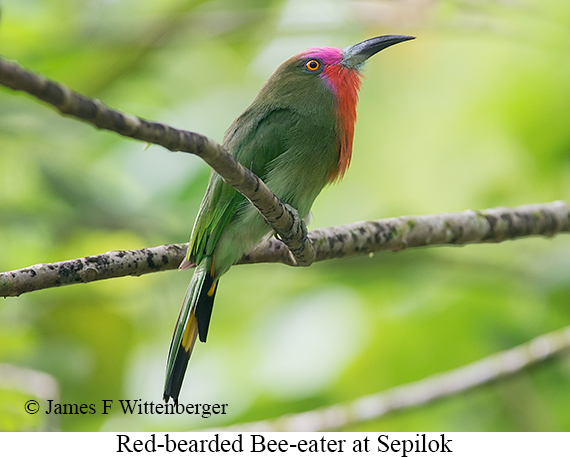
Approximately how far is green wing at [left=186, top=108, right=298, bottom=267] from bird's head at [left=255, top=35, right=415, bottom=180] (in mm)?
113

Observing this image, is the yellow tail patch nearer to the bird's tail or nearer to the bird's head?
the bird's tail

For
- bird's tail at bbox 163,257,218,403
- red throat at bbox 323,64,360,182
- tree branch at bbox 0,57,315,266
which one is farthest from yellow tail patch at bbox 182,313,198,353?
red throat at bbox 323,64,360,182

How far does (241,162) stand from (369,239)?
64 cm

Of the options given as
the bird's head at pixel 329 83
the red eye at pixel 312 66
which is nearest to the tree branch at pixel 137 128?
the bird's head at pixel 329 83

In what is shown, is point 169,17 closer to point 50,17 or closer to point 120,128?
point 50,17

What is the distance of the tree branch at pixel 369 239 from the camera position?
6.67 ft

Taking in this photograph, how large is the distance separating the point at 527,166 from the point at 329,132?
74.6 inches

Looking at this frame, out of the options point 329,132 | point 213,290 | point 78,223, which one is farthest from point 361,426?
point 78,223

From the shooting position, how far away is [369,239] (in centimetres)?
279

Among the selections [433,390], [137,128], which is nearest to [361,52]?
[433,390]

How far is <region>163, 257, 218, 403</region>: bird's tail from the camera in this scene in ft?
7.95

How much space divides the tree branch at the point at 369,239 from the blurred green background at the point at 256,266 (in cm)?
73

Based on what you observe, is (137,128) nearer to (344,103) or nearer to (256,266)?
(344,103)

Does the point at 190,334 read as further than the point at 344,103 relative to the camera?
No
